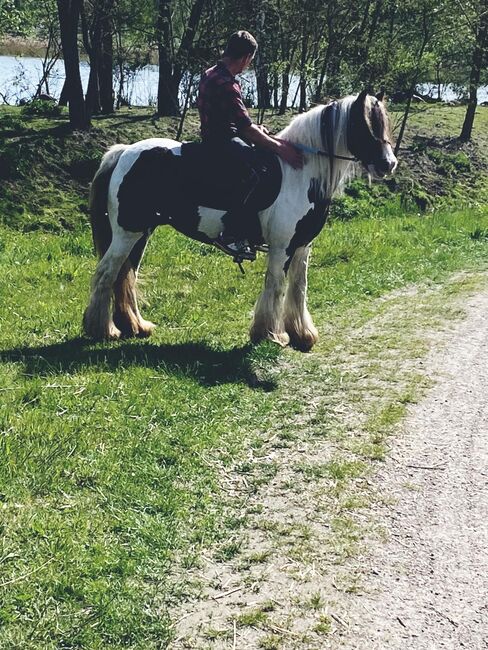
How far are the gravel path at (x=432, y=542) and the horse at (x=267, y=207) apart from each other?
176cm

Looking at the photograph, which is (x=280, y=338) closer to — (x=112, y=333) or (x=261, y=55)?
(x=112, y=333)

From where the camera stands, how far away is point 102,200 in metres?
6.66

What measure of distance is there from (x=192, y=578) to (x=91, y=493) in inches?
34.5

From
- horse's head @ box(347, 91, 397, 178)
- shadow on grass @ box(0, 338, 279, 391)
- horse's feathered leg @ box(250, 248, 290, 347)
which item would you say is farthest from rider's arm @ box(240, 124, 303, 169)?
shadow on grass @ box(0, 338, 279, 391)

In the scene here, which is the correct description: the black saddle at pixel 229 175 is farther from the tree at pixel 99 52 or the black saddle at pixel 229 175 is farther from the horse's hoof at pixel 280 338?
the tree at pixel 99 52

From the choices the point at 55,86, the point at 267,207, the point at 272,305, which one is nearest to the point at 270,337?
the point at 272,305

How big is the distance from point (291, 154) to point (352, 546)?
3.57 metres

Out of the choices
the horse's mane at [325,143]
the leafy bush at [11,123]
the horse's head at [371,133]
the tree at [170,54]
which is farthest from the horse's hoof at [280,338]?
the tree at [170,54]

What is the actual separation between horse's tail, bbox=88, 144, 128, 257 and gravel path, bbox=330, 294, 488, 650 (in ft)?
10.0

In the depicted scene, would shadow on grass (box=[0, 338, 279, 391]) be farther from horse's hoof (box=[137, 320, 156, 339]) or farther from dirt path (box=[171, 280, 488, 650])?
dirt path (box=[171, 280, 488, 650])

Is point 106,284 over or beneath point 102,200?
beneath

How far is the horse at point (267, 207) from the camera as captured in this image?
6434 millimetres

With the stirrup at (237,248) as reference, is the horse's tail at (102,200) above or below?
above

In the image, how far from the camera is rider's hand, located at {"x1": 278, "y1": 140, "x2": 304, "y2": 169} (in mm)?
6434
